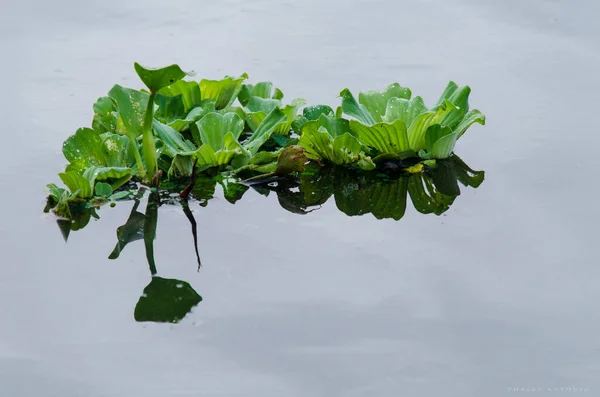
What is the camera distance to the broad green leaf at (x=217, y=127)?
11.0 feet

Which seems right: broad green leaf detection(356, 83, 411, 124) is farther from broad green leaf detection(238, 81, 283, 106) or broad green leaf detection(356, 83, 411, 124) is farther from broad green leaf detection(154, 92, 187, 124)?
broad green leaf detection(154, 92, 187, 124)

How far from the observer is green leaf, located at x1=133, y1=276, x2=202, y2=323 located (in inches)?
102

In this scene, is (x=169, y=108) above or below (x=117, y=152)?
above

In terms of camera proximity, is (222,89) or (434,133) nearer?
(434,133)

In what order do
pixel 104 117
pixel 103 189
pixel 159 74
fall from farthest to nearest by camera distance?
pixel 104 117, pixel 103 189, pixel 159 74

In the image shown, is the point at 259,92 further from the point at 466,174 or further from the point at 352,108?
the point at 466,174

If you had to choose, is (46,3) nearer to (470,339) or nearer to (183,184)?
(183,184)

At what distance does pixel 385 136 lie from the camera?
3.31 meters

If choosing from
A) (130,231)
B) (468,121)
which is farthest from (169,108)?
(468,121)

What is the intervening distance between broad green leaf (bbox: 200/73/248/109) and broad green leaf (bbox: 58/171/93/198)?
2.38 feet

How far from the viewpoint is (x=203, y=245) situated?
2.94m

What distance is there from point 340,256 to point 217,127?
2.54 ft

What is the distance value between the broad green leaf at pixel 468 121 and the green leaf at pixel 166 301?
1218 mm

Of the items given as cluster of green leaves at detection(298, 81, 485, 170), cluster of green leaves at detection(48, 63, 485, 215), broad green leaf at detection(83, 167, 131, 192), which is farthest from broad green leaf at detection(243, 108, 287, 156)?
broad green leaf at detection(83, 167, 131, 192)
